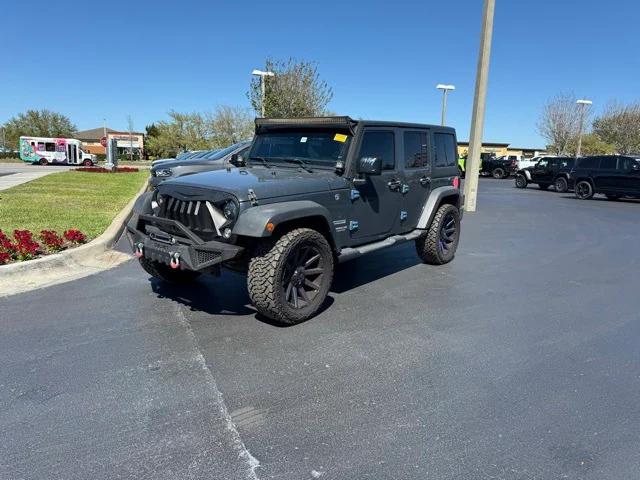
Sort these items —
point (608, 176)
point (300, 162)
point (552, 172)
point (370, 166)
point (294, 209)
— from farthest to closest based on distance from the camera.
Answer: point (552, 172), point (608, 176), point (300, 162), point (370, 166), point (294, 209)

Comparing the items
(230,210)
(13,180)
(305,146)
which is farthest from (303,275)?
(13,180)

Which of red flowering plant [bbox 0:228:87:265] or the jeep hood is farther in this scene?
red flowering plant [bbox 0:228:87:265]

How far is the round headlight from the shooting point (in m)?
4.12

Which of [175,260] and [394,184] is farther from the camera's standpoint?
[394,184]

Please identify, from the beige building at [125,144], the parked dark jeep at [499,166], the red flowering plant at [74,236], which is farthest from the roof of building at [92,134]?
the red flowering plant at [74,236]

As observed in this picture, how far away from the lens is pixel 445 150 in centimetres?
713

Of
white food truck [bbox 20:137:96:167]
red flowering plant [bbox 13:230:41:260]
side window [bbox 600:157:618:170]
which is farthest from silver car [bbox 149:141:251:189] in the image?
white food truck [bbox 20:137:96:167]

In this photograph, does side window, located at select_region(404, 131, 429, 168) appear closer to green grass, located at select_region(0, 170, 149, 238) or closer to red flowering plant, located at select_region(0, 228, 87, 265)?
red flowering plant, located at select_region(0, 228, 87, 265)

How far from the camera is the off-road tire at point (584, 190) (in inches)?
781

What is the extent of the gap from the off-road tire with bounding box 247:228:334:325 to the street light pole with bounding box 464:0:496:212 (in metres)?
10.6

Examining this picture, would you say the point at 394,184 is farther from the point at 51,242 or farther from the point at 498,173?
the point at 498,173

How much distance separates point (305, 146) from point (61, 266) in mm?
3451

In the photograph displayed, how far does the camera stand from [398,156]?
5910 millimetres

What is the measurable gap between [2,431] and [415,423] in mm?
2384
